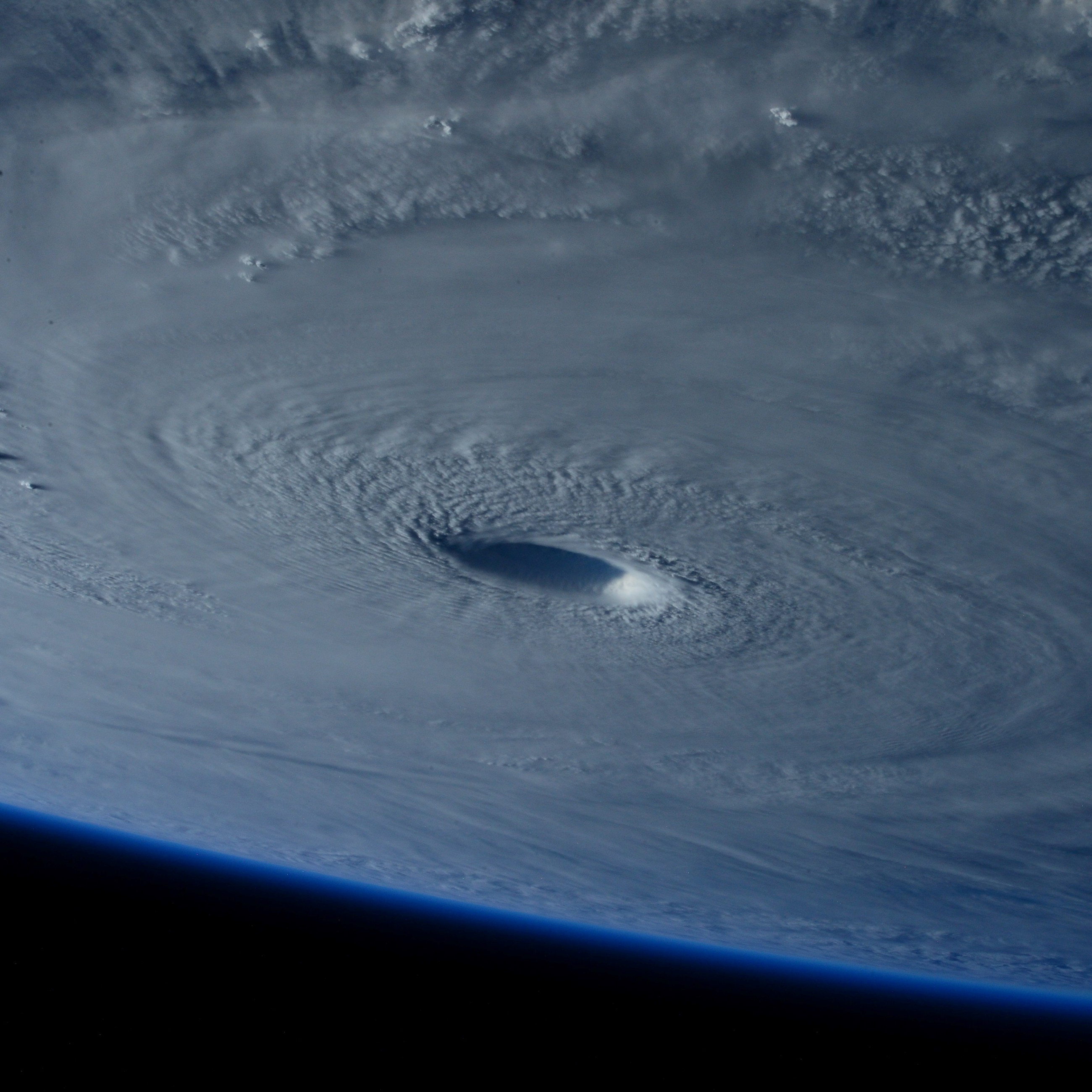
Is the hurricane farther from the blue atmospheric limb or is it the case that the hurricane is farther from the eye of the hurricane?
the blue atmospheric limb

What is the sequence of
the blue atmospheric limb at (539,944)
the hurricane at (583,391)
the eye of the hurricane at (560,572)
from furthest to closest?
the blue atmospheric limb at (539,944) → the eye of the hurricane at (560,572) → the hurricane at (583,391)

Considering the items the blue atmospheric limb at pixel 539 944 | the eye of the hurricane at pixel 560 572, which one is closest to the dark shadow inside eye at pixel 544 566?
the eye of the hurricane at pixel 560 572

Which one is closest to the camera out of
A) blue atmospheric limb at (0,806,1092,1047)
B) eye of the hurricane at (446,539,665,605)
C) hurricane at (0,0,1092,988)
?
hurricane at (0,0,1092,988)

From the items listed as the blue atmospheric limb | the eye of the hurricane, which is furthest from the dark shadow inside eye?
the blue atmospheric limb

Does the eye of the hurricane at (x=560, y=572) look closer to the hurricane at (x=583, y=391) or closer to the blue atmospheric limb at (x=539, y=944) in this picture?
the hurricane at (x=583, y=391)

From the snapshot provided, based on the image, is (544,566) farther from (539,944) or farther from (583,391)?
(539,944)

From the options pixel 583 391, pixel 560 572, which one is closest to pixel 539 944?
pixel 560 572
